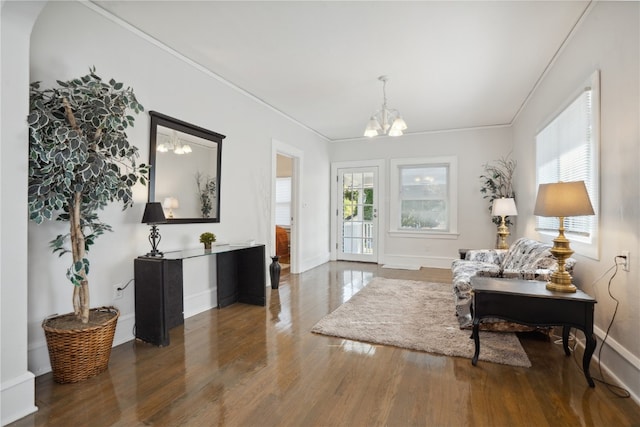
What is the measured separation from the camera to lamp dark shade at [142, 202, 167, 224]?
2641 mm

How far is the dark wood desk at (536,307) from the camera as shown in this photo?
2025 millimetres

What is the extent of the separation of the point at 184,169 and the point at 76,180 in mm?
1274

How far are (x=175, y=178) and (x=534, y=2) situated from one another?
3.33 metres

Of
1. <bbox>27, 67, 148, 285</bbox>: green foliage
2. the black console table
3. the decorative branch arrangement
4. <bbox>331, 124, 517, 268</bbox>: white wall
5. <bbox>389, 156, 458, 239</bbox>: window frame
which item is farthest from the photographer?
<bbox>389, 156, 458, 239</bbox>: window frame

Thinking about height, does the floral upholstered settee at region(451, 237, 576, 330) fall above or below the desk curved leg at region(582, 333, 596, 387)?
above

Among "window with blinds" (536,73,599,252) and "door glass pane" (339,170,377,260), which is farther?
"door glass pane" (339,170,377,260)

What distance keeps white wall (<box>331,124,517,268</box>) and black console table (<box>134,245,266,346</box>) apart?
3432mm

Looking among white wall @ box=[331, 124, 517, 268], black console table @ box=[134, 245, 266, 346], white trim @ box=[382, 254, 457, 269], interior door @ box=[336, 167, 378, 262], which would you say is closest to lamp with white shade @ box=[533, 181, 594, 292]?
black console table @ box=[134, 245, 266, 346]

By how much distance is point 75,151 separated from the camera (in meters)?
1.91

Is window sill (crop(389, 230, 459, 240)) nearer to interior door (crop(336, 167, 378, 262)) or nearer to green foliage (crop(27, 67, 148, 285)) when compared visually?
interior door (crop(336, 167, 378, 262))

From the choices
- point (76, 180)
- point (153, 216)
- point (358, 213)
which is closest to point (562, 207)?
point (153, 216)

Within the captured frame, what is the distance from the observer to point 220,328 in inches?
120

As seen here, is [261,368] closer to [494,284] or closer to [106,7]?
[494,284]

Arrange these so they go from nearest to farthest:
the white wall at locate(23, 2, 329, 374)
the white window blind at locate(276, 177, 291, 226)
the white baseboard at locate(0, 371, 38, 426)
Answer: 1. the white baseboard at locate(0, 371, 38, 426)
2. the white wall at locate(23, 2, 329, 374)
3. the white window blind at locate(276, 177, 291, 226)
